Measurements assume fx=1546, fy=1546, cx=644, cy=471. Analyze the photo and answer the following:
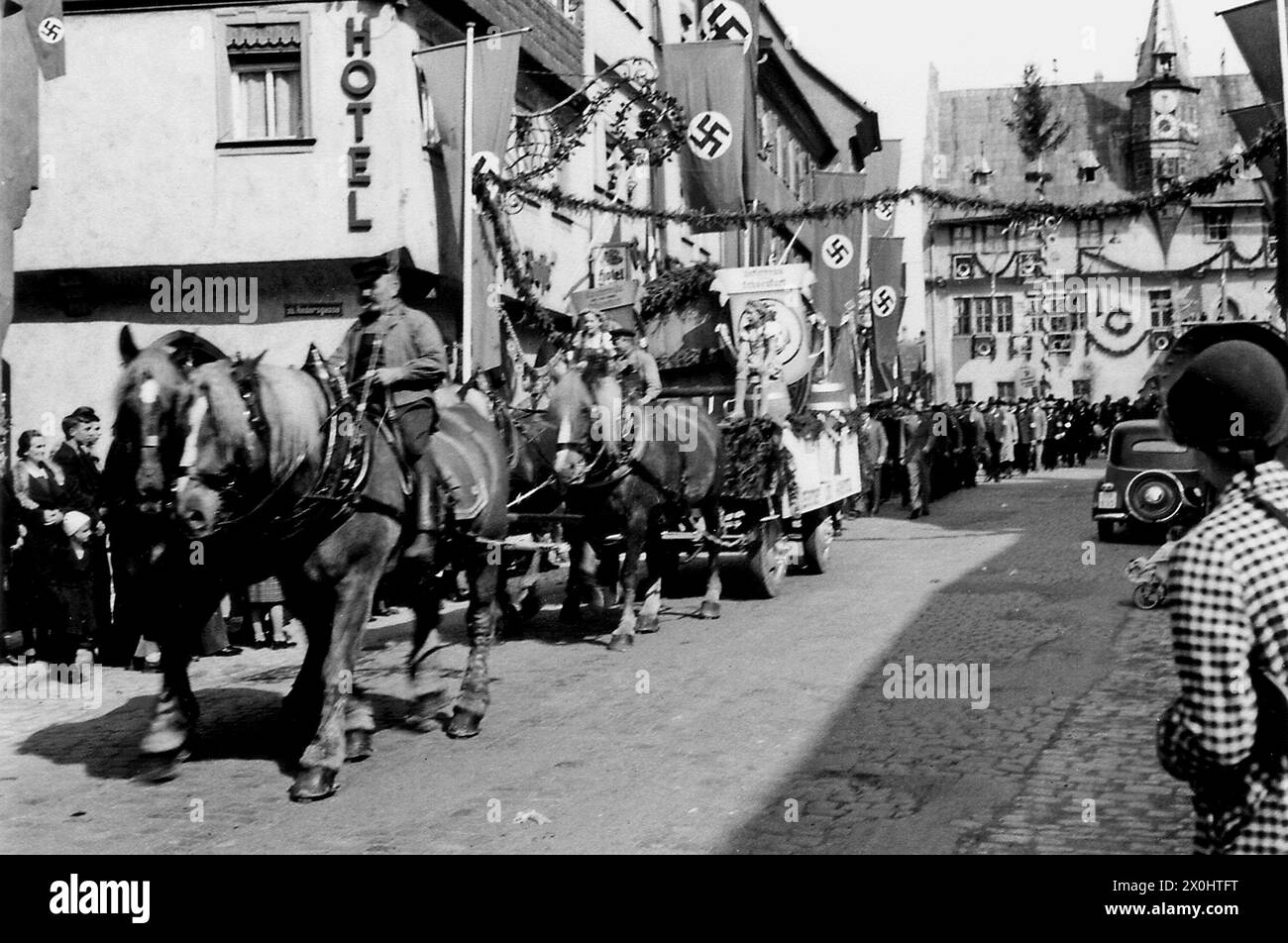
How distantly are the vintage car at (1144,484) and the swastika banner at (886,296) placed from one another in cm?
1119

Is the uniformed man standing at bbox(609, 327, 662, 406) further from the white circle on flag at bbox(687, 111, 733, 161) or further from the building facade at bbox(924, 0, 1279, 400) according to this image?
the building facade at bbox(924, 0, 1279, 400)

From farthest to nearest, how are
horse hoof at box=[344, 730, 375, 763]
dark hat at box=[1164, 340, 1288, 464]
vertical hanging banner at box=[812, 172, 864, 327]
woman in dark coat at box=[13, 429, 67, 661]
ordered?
vertical hanging banner at box=[812, 172, 864, 327] → woman in dark coat at box=[13, 429, 67, 661] → horse hoof at box=[344, 730, 375, 763] → dark hat at box=[1164, 340, 1288, 464]

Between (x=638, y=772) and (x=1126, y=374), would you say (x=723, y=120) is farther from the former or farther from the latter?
(x=1126, y=374)

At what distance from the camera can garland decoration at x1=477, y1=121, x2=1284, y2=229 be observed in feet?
56.2

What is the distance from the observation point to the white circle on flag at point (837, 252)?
26.7m

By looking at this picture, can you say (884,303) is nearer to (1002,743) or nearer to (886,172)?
(886,172)

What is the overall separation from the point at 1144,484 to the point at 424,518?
12867 mm

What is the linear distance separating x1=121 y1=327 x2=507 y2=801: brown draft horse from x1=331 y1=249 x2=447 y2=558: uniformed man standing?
0.76 ft

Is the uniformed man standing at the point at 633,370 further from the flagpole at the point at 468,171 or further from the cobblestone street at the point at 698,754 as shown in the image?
the flagpole at the point at 468,171

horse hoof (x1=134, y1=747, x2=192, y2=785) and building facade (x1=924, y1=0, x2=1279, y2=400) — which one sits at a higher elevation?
building facade (x1=924, y1=0, x2=1279, y2=400)

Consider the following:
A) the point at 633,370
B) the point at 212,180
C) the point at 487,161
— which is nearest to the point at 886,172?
the point at 487,161

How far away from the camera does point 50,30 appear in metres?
14.7

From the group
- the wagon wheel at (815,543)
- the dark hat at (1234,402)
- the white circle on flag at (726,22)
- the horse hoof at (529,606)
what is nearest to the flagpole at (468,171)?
the wagon wheel at (815,543)

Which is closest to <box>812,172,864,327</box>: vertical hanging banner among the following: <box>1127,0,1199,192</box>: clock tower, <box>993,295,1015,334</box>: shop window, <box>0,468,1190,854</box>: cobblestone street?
<box>0,468,1190,854</box>: cobblestone street
